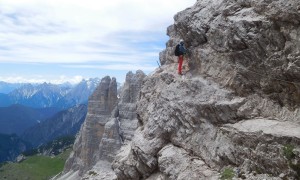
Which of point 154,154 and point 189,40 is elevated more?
point 189,40

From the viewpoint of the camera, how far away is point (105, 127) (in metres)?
123

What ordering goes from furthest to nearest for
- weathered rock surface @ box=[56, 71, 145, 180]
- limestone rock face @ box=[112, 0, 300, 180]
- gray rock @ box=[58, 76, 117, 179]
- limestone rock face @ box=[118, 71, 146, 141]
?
gray rock @ box=[58, 76, 117, 179]
limestone rock face @ box=[118, 71, 146, 141]
weathered rock surface @ box=[56, 71, 145, 180]
limestone rock face @ box=[112, 0, 300, 180]

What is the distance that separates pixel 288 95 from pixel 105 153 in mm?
99591

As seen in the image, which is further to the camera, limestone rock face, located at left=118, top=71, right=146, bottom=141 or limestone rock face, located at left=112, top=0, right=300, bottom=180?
limestone rock face, located at left=118, top=71, right=146, bottom=141

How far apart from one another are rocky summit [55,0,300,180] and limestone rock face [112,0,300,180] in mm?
57

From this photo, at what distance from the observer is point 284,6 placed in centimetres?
2433

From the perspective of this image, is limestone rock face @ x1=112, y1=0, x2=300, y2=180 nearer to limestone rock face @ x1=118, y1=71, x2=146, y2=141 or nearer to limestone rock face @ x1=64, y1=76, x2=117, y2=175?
limestone rock face @ x1=118, y1=71, x2=146, y2=141

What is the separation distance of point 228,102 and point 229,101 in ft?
0.44

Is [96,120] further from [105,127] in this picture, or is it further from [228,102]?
[228,102]

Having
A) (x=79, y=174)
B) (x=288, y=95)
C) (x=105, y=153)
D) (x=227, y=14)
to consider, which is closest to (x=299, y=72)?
(x=288, y=95)

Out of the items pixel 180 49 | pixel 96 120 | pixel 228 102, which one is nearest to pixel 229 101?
pixel 228 102

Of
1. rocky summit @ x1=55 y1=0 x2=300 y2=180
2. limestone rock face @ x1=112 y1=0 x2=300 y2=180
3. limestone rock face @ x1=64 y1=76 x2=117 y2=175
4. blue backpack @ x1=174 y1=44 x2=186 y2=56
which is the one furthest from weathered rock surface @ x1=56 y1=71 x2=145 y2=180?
blue backpack @ x1=174 y1=44 x2=186 y2=56

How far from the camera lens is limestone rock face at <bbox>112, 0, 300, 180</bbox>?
2352 centimetres

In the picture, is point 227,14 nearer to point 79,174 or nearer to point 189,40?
point 189,40
